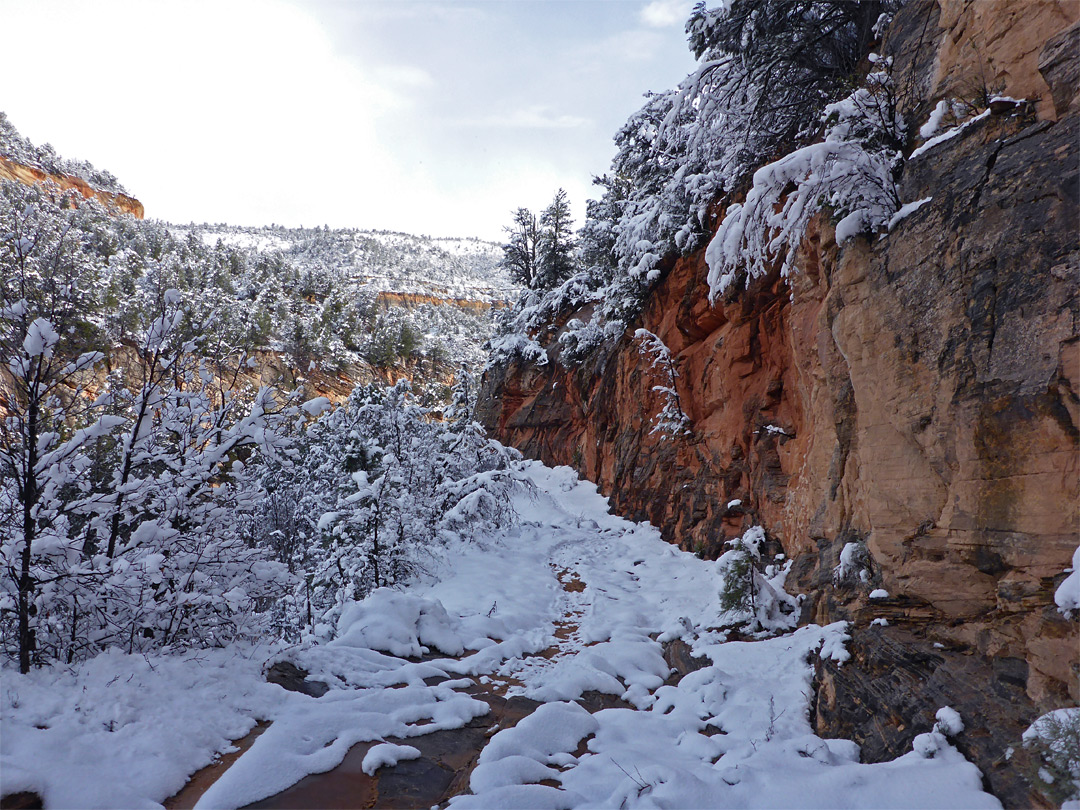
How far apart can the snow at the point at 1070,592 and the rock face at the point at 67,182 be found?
6266 cm

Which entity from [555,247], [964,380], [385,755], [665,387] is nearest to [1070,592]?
[964,380]

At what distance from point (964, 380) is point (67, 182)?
86.7 metres

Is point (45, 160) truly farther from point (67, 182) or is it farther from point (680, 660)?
point (680, 660)

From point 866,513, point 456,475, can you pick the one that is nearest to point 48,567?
point 866,513

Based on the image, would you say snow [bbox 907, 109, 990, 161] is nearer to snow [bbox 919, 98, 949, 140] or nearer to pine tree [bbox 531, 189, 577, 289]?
snow [bbox 919, 98, 949, 140]

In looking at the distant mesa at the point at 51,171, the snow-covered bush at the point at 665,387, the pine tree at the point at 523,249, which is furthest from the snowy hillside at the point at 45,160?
the snow-covered bush at the point at 665,387

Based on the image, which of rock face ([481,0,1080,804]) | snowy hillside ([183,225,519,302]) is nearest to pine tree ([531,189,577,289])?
rock face ([481,0,1080,804])

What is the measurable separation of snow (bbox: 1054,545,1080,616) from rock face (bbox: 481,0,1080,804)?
19 centimetres

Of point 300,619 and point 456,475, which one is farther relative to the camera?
point 456,475

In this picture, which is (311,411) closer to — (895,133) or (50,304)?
(50,304)

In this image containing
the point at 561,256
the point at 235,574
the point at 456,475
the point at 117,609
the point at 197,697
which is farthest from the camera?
the point at 561,256

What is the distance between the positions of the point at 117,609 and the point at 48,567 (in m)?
0.81

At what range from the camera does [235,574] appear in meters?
5.39

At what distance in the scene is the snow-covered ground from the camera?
3.40 m
